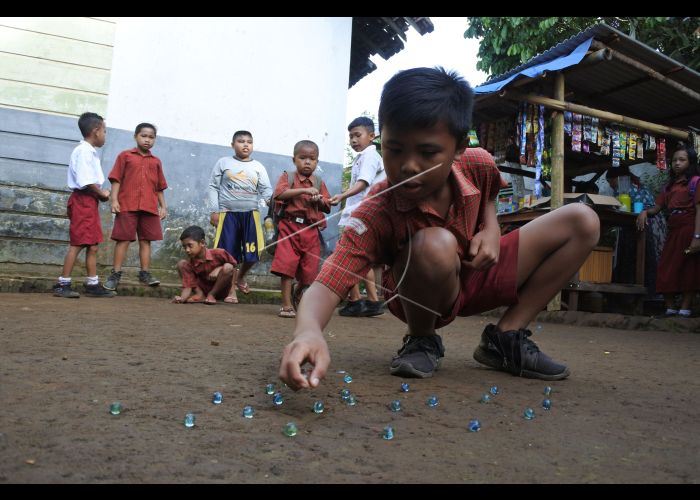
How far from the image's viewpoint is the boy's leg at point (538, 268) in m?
2.44

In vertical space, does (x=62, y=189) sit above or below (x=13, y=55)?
below

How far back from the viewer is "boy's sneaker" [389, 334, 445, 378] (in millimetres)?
2264

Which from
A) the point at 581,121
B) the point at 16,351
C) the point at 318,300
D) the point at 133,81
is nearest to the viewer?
the point at 318,300

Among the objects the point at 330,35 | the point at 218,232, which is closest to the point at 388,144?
the point at 218,232

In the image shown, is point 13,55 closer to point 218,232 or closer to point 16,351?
point 218,232

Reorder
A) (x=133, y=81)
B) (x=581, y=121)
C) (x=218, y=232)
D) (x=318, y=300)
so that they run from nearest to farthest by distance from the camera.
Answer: (x=318, y=300) < (x=218, y=232) < (x=581, y=121) < (x=133, y=81)

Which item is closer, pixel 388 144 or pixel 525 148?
pixel 388 144

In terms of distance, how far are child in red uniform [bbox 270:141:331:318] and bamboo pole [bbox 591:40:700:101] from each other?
3.27 meters

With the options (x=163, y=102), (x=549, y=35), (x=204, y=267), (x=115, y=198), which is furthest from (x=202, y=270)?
(x=549, y=35)

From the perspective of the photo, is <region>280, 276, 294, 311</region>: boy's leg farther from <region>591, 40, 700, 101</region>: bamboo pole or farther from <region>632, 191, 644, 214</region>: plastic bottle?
<region>632, 191, 644, 214</region>: plastic bottle

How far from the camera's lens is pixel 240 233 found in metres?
5.98

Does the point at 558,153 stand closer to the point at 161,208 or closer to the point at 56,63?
the point at 161,208

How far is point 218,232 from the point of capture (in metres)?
5.96

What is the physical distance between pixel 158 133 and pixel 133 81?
2.27 feet
